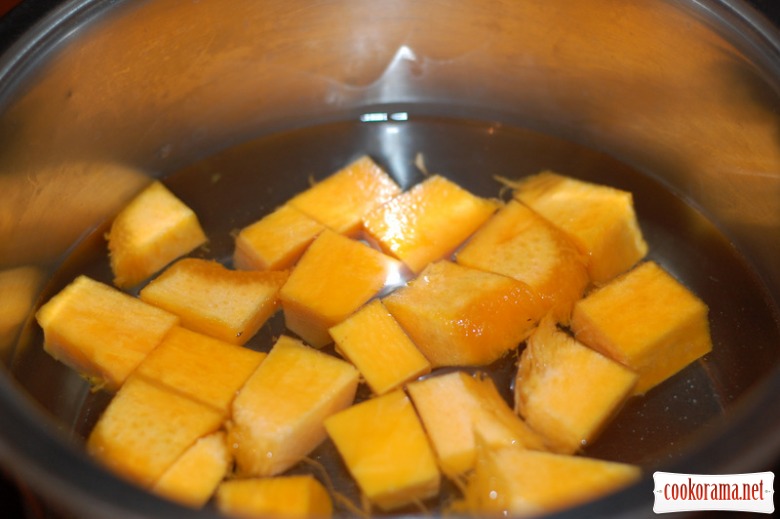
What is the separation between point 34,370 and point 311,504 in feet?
1.49

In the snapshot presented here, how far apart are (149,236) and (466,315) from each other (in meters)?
0.48

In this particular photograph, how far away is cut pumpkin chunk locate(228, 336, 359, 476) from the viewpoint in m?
0.97

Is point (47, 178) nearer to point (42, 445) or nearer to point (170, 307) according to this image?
point (170, 307)

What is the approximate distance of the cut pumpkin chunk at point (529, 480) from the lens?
0.84 m

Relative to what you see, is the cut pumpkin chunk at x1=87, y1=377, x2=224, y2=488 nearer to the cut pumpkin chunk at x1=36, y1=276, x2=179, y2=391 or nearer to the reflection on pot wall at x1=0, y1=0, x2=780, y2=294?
the cut pumpkin chunk at x1=36, y1=276, x2=179, y2=391

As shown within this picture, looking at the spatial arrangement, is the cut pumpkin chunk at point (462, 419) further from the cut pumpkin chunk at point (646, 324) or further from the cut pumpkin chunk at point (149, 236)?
the cut pumpkin chunk at point (149, 236)

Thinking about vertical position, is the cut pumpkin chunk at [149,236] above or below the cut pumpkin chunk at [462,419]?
above

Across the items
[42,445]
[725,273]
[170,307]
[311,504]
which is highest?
[42,445]

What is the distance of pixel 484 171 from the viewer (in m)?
1.34

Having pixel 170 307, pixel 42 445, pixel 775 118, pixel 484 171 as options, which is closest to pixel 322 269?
pixel 170 307

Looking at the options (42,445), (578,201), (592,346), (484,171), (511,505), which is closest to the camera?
(42,445)

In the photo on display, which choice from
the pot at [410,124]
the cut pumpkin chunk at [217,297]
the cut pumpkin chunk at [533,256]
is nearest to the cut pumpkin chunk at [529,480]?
the pot at [410,124]

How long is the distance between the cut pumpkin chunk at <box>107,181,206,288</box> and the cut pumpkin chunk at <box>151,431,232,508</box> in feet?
1.14

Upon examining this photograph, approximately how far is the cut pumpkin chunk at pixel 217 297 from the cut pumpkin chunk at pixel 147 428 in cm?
13
